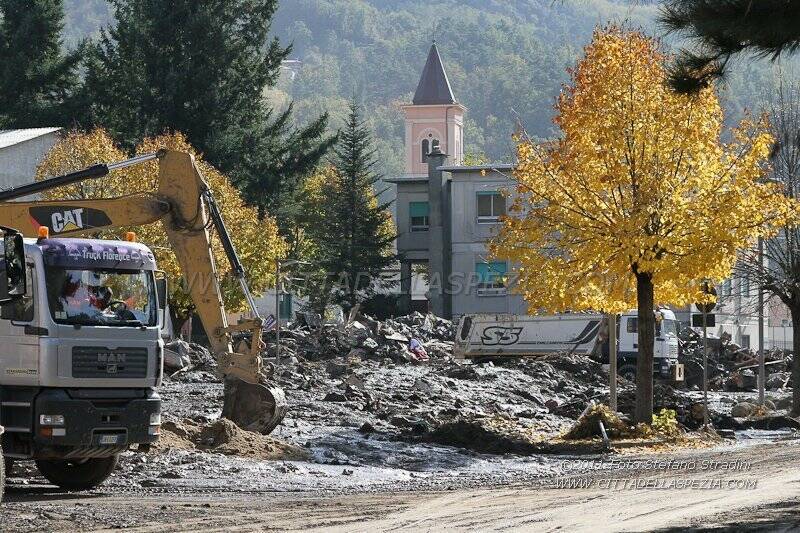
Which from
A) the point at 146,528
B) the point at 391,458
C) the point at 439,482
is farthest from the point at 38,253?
the point at 391,458

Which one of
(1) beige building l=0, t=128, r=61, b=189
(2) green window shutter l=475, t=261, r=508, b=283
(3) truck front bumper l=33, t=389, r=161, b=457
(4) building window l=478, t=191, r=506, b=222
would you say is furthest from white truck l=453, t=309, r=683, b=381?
(3) truck front bumper l=33, t=389, r=161, b=457

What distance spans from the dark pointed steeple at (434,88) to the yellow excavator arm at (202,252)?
352 feet

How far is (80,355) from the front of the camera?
53.3ft

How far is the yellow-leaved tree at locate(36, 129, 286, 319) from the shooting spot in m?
51.2

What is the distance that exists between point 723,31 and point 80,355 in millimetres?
8379

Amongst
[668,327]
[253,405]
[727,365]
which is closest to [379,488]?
[253,405]

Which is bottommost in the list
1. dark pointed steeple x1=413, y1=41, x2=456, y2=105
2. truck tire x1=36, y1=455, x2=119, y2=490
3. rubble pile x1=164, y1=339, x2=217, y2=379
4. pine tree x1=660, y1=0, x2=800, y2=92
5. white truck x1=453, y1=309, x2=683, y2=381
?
truck tire x1=36, y1=455, x2=119, y2=490

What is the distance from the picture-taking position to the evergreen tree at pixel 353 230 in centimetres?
7812

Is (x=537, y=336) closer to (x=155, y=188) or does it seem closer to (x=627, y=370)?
(x=627, y=370)

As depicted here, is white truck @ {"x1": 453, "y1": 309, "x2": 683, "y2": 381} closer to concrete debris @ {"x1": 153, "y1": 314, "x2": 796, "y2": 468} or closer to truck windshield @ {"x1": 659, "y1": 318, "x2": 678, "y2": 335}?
truck windshield @ {"x1": 659, "y1": 318, "x2": 678, "y2": 335}

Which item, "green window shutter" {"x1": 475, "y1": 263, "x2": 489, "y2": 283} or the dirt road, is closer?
the dirt road

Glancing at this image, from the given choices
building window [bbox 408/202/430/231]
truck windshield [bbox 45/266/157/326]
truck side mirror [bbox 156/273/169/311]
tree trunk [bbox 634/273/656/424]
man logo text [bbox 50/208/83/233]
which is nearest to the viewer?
truck windshield [bbox 45/266/157/326]

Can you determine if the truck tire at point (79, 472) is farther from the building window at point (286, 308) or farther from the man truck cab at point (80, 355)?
the building window at point (286, 308)

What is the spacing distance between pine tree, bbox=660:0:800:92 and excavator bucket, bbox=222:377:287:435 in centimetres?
1088
